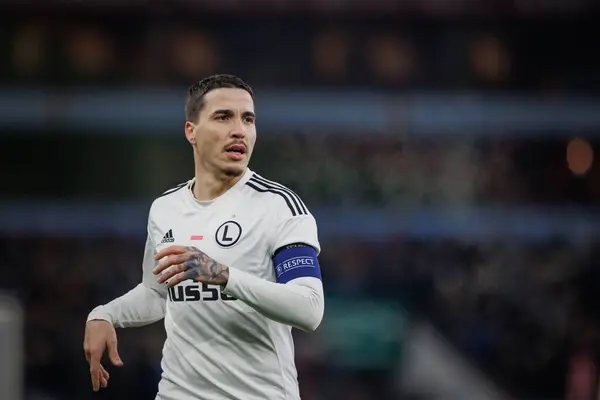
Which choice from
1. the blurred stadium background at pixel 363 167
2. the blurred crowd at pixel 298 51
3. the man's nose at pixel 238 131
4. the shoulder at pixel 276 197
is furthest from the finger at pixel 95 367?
the blurred crowd at pixel 298 51

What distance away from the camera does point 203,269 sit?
401cm

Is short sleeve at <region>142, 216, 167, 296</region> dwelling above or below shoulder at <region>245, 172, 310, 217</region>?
below

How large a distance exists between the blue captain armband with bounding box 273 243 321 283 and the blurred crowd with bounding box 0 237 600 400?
28.4ft

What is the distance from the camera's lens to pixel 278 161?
13797 mm

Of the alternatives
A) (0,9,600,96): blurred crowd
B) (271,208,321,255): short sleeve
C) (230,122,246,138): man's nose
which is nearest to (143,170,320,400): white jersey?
(271,208,321,255): short sleeve

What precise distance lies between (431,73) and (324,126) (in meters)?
1.44

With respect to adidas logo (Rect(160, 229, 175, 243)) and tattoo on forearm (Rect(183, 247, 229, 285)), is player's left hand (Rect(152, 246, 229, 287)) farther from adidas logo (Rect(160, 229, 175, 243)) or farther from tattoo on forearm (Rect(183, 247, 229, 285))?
adidas logo (Rect(160, 229, 175, 243))

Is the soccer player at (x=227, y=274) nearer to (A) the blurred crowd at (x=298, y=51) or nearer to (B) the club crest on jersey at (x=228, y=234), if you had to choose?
(B) the club crest on jersey at (x=228, y=234)

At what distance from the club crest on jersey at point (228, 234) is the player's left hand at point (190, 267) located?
0.34m

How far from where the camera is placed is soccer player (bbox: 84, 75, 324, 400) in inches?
161

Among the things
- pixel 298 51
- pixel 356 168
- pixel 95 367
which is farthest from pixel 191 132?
pixel 356 168

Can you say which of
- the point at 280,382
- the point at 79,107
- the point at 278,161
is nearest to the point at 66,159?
the point at 79,107

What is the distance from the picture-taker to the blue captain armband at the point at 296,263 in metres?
4.22

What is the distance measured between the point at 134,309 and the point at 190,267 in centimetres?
83
